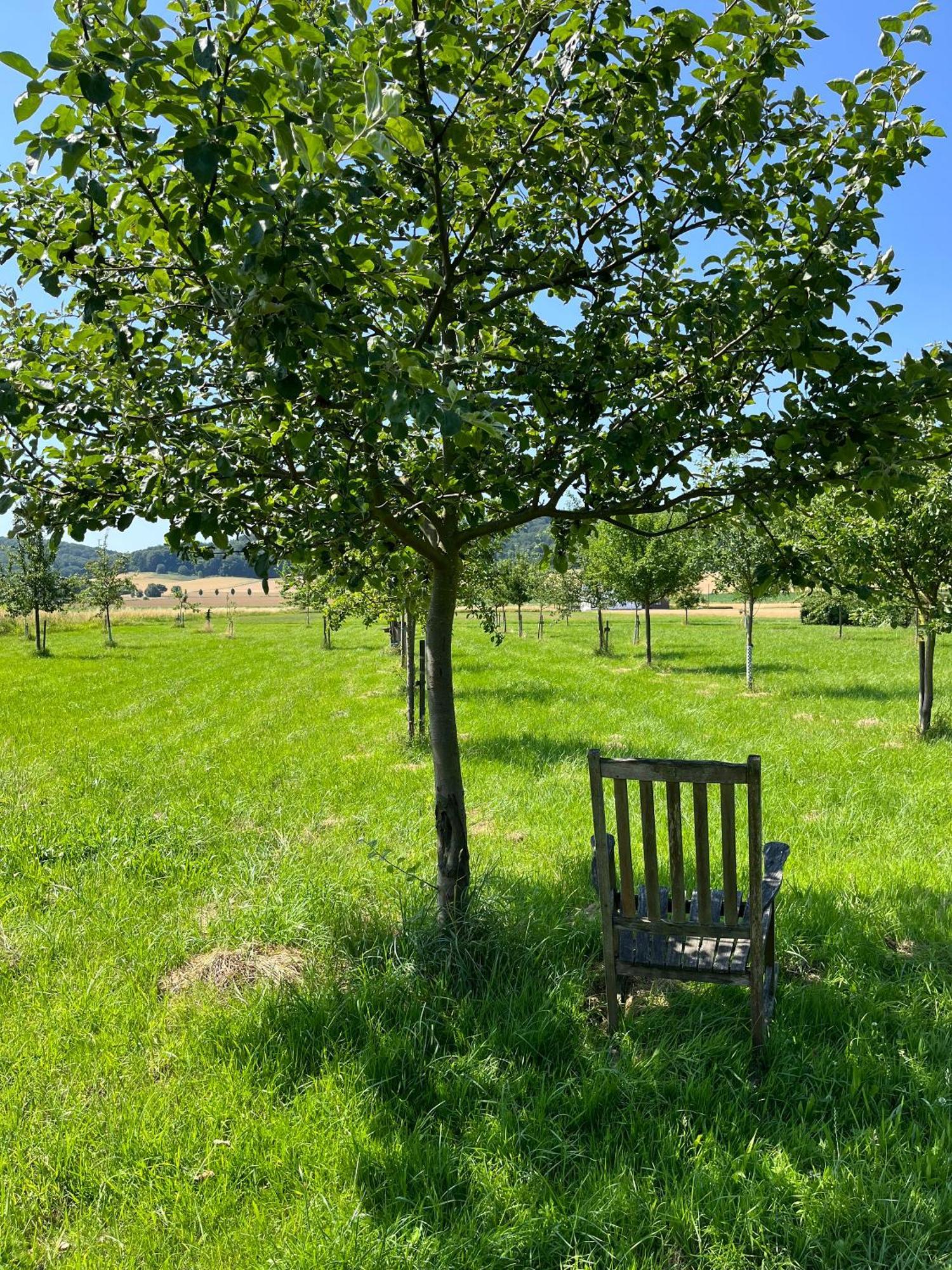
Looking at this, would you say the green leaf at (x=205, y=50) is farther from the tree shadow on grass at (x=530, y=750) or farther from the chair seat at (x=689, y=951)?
the tree shadow on grass at (x=530, y=750)

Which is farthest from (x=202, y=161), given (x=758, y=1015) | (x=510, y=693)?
(x=510, y=693)

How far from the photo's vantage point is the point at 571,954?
473 cm

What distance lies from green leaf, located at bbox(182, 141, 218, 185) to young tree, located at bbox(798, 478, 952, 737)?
9.06m

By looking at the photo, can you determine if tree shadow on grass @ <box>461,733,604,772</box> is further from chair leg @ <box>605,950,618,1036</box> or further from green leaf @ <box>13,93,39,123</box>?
green leaf @ <box>13,93,39,123</box>

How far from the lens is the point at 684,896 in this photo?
3.69m

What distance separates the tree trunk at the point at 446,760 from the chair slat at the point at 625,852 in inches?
50.3

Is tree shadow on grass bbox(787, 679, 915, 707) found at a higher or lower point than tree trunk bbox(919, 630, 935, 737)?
lower

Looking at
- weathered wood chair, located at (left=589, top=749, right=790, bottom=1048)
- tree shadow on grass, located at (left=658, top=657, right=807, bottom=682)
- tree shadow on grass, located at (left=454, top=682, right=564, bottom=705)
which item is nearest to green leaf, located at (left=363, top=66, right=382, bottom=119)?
weathered wood chair, located at (left=589, top=749, right=790, bottom=1048)

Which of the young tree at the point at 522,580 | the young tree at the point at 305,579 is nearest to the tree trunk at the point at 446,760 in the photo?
the young tree at the point at 305,579

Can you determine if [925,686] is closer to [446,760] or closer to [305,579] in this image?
[446,760]

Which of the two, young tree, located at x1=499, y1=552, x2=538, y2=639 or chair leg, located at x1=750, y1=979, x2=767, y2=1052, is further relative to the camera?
young tree, located at x1=499, y1=552, x2=538, y2=639

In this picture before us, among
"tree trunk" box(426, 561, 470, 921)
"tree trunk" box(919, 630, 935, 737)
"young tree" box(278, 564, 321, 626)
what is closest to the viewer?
"tree trunk" box(426, 561, 470, 921)

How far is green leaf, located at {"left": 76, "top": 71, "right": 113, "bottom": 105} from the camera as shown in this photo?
5.84 ft

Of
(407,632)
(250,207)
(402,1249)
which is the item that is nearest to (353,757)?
(407,632)
